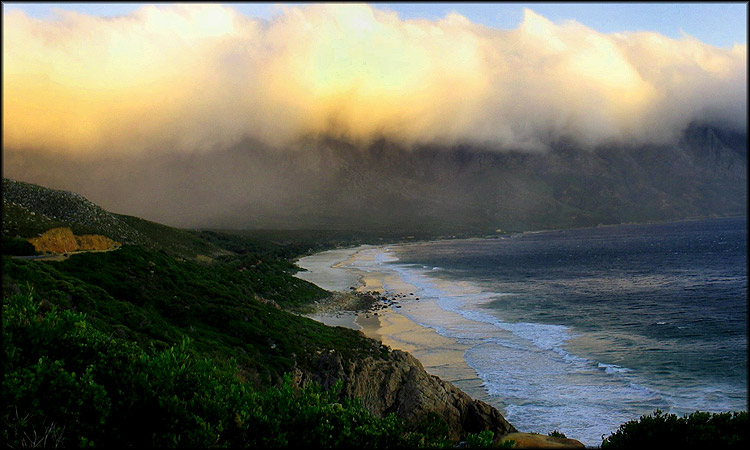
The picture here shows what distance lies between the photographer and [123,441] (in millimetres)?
11398

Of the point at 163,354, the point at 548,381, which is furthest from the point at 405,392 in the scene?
the point at 163,354

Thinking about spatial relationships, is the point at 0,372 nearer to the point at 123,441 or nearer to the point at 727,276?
the point at 123,441

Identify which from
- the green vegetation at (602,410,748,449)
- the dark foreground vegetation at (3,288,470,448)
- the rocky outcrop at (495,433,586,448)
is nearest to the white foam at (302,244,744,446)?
the green vegetation at (602,410,748,449)

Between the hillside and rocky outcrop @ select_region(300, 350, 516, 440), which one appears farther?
rocky outcrop @ select_region(300, 350, 516, 440)

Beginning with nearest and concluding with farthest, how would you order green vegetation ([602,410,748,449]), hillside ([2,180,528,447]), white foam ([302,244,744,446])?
hillside ([2,180,528,447]) → green vegetation ([602,410,748,449]) → white foam ([302,244,744,446])

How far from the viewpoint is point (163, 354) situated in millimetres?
13109

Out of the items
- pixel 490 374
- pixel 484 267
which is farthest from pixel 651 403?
pixel 484 267

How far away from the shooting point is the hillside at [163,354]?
11258 mm

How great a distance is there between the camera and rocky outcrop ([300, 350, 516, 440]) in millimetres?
24125

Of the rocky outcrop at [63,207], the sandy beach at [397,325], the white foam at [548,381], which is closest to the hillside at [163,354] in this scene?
the white foam at [548,381]

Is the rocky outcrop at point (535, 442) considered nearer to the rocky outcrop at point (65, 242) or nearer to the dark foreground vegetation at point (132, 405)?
the dark foreground vegetation at point (132, 405)

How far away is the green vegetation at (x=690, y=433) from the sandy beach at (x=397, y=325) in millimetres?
16910

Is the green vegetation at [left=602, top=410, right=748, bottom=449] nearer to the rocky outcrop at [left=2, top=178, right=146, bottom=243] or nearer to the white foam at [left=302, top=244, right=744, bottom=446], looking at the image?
the white foam at [left=302, top=244, right=744, bottom=446]

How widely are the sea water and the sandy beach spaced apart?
3.48 feet
